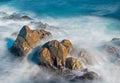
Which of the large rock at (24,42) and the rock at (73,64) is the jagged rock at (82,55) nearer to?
the rock at (73,64)

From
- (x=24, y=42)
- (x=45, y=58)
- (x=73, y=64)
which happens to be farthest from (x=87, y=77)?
(x=24, y=42)

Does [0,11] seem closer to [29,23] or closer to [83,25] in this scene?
[29,23]

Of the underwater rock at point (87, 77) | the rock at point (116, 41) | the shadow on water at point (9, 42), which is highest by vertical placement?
the shadow on water at point (9, 42)

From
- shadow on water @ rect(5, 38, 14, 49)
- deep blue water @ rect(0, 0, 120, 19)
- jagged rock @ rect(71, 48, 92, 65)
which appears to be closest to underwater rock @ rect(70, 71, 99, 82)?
jagged rock @ rect(71, 48, 92, 65)

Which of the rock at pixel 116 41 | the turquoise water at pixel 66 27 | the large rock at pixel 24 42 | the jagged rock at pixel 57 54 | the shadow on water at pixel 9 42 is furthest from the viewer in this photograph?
the shadow on water at pixel 9 42

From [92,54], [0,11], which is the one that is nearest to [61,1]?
[0,11]

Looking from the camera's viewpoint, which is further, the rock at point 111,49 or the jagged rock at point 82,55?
the rock at point 111,49

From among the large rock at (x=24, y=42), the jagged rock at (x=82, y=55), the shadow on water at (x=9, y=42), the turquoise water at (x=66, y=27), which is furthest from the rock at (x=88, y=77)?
the shadow on water at (x=9, y=42)
